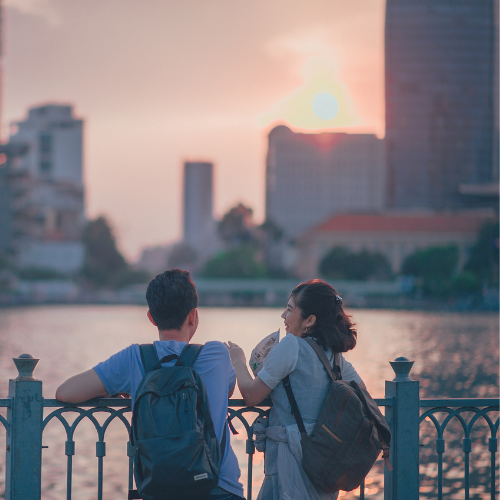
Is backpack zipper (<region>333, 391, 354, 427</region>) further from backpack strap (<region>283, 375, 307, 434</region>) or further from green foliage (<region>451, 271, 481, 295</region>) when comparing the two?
green foliage (<region>451, 271, 481, 295</region>)

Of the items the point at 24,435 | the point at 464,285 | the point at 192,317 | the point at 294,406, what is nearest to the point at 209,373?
the point at 192,317

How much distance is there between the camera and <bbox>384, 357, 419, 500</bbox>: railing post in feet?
13.8

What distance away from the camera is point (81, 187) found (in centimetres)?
12781

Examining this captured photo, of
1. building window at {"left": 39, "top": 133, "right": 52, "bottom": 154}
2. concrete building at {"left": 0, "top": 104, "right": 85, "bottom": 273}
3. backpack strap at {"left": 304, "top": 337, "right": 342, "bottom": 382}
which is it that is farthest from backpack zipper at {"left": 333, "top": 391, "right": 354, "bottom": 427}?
building window at {"left": 39, "top": 133, "right": 52, "bottom": 154}

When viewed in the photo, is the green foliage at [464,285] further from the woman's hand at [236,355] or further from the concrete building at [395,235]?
the woman's hand at [236,355]

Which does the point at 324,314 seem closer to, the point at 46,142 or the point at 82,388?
the point at 82,388

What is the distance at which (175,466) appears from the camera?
306cm

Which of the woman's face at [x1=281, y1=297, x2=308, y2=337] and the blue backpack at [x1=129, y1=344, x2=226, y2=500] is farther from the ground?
the woman's face at [x1=281, y1=297, x2=308, y2=337]

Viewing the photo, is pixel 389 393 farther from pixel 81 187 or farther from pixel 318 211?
pixel 318 211

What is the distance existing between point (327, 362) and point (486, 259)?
94554 mm

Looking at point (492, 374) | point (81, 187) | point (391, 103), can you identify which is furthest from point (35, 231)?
point (492, 374)

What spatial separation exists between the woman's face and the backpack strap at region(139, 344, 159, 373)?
71 cm

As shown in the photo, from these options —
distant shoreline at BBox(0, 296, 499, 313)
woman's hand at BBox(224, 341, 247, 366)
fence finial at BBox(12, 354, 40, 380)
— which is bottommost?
distant shoreline at BBox(0, 296, 499, 313)

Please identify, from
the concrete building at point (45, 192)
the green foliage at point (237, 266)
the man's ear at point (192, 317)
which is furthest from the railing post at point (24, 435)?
the green foliage at point (237, 266)
